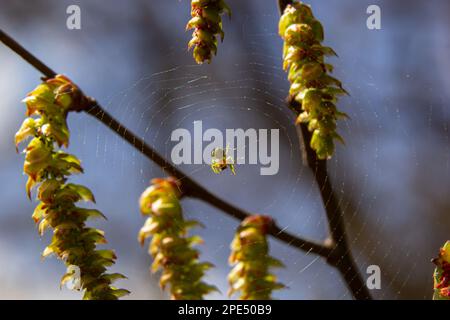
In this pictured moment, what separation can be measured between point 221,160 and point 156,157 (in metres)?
0.22

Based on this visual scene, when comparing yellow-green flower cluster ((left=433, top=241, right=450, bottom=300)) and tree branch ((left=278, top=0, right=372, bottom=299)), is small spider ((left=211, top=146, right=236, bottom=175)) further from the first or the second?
yellow-green flower cluster ((left=433, top=241, right=450, bottom=300))

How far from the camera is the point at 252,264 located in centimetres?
57

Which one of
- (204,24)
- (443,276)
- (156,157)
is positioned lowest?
(443,276)

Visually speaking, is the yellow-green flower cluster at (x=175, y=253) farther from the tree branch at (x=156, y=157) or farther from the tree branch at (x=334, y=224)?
the tree branch at (x=334, y=224)

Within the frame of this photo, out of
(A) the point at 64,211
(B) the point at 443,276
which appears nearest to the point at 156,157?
(A) the point at 64,211

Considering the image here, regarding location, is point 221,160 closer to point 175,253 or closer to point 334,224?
point 334,224

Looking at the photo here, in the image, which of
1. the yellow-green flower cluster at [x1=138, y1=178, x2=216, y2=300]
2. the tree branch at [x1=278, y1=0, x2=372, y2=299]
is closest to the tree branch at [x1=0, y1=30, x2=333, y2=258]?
the tree branch at [x1=278, y1=0, x2=372, y2=299]

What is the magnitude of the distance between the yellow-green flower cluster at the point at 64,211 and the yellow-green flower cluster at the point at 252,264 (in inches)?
4.0

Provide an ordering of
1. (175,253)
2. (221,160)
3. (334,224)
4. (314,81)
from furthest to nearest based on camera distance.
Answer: (221,160)
(334,224)
(314,81)
(175,253)

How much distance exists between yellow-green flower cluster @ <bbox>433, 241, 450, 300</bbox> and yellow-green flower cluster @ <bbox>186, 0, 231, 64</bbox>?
307 millimetres

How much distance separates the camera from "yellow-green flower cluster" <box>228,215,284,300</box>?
55 cm

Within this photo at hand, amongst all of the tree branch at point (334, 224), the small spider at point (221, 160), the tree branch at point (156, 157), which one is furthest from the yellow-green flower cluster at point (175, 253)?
the small spider at point (221, 160)

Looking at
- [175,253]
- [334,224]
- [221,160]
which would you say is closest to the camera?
[175,253]
